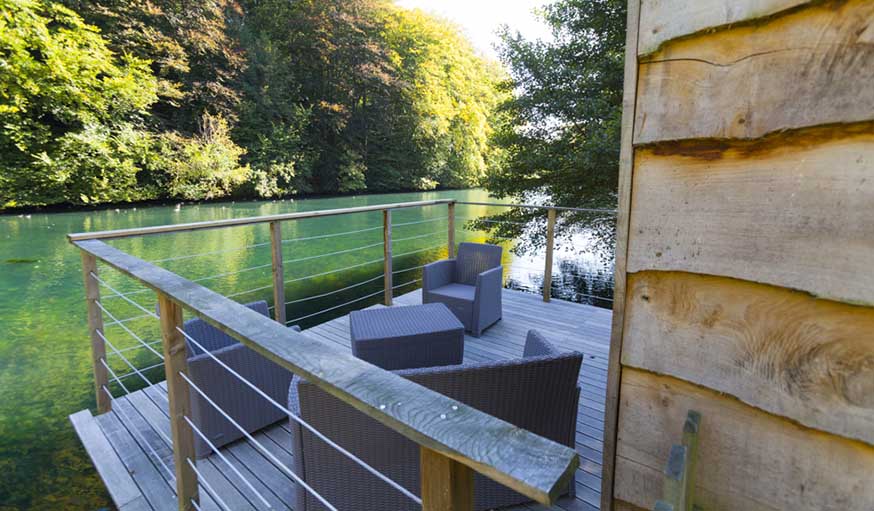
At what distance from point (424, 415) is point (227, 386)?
69.1 inches

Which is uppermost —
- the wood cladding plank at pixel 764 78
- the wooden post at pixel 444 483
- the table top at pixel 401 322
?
the wood cladding plank at pixel 764 78

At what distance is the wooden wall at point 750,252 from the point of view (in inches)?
23.1

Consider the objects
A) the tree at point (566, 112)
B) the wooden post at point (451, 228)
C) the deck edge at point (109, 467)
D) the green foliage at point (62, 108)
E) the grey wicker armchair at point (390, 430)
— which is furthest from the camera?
the green foliage at point (62, 108)

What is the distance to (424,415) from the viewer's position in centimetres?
52

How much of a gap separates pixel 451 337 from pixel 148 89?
47.5 feet

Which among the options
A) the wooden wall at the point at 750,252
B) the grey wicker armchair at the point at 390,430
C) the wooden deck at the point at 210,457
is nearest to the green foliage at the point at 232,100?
the wooden deck at the point at 210,457

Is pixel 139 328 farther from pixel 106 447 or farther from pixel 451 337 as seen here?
pixel 451 337

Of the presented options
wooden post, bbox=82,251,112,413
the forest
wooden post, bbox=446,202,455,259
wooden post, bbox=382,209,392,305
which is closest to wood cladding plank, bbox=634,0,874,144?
wooden post, bbox=82,251,112,413

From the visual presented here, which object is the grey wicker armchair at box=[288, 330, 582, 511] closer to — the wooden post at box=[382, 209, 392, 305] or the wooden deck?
the wooden deck

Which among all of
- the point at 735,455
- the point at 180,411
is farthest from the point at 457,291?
the point at 735,455

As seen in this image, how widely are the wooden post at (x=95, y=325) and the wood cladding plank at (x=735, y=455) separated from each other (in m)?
2.22

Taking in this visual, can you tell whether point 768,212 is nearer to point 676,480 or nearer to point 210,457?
point 676,480

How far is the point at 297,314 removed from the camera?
577 cm

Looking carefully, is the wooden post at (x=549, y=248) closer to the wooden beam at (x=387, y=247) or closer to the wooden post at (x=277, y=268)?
the wooden beam at (x=387, y=247)
